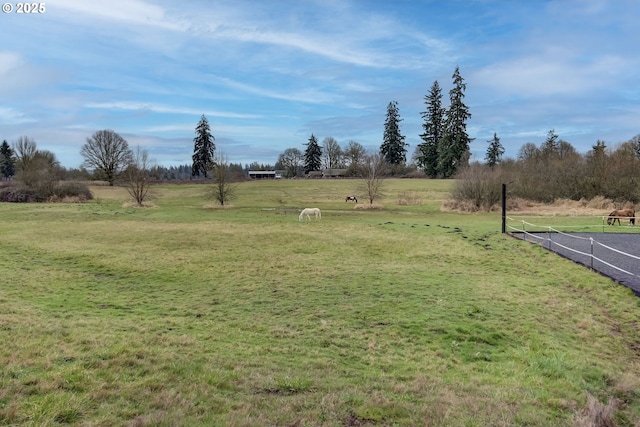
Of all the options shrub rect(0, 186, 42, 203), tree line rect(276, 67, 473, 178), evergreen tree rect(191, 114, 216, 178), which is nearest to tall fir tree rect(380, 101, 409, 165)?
tree line rect(276, 67, 473, 178)

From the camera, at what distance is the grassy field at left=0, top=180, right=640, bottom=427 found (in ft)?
13.6

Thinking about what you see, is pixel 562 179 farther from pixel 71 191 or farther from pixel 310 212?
pixel 71 191

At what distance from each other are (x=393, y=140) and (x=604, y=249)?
68.8m

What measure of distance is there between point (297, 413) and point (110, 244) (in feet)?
52.1

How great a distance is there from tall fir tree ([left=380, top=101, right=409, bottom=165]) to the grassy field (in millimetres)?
67395

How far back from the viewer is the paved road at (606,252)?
11609 mm

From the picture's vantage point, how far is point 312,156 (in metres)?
92.1

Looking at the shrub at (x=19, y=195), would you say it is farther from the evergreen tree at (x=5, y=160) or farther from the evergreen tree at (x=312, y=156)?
the evergreen tree at (x=312, y=156)

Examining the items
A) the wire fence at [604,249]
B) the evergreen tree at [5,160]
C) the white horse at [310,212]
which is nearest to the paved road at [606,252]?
the wire fence at [604,249]

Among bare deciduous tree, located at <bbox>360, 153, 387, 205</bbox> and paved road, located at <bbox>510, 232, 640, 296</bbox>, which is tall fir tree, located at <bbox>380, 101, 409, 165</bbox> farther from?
paved road, located at <bbox>510, 232, 640, 296</bbox>

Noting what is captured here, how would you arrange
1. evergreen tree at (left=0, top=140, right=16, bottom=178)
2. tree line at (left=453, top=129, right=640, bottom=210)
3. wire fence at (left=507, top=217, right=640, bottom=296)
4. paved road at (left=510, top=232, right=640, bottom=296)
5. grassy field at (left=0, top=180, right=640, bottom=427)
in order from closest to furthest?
grassy field at (left=0, top=180, right=640, bottom=427) → paved road at (left=510, top=232, right=640, bottom=296) → wire fence at (left=507, top=217, right=640, bottom=296) → tree line at (left=453, top=129, right=640, bottom=210) → evergreen tree at (left=0, top=140, right=16, bottom=178)

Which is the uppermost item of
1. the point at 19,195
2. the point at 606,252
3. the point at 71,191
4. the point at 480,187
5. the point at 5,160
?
the point at 5,160

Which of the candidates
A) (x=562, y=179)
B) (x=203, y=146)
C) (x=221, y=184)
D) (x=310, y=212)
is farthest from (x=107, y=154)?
(x=562, y=179)

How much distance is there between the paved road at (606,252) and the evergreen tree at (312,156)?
73457mm
